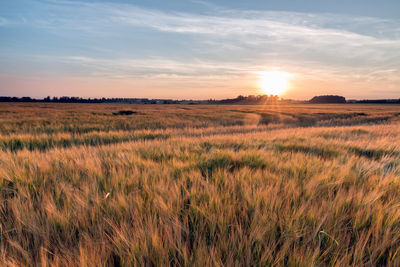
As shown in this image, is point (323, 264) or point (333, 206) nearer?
point (323, 264)

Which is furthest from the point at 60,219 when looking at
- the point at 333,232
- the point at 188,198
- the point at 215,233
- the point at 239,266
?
the point at 333,232

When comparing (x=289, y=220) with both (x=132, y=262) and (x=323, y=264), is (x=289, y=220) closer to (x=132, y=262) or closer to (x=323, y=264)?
(x=323, y=264)

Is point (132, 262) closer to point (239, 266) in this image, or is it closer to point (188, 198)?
point (239, 266)

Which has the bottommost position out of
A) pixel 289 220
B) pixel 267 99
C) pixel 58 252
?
pixel 58 252

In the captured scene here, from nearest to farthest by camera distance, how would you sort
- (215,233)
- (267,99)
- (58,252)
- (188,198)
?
(58,252) → (215,233) → (188,198) → (267,99)

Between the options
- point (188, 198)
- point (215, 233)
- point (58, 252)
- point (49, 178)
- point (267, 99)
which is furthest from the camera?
point (267, 99)

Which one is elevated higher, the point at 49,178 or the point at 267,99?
the point at 267,99

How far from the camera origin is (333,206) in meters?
1.31

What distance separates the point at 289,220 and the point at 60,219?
1422 mm

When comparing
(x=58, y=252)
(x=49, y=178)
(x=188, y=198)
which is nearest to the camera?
(x=58, y=252)

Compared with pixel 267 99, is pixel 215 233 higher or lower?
lower

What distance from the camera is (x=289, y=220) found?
45.9 inches

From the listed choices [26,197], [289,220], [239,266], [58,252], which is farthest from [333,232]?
[26,197]

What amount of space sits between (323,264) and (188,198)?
914 mm
